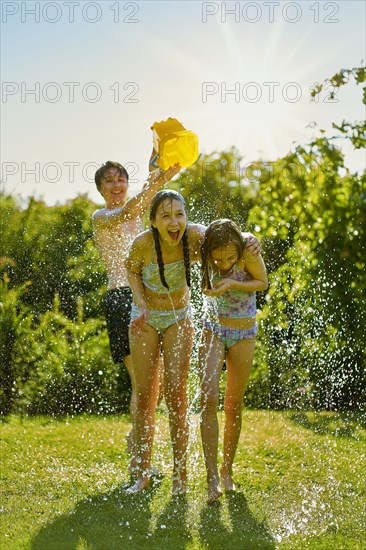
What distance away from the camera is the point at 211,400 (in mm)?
4578

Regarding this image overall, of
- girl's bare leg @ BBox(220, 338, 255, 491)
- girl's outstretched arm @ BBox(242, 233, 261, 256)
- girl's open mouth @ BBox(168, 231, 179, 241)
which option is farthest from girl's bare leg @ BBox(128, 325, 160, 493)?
girl's outstretched arm @ BBox(242, 233, 261, 256)

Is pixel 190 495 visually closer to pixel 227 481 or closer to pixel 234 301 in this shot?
pixel 227 481

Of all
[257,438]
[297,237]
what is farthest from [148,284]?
[297,237]

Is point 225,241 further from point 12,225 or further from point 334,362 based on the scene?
point 12,225

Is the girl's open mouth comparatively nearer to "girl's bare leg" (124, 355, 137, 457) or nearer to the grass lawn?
"girl's bare leg" (124, 355, 137, 457)

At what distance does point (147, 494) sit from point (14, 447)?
208cm

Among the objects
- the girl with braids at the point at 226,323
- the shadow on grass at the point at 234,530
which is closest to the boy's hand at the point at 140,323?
the girl with braids at the point at 226,323

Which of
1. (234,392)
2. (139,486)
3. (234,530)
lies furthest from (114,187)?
(234,530)

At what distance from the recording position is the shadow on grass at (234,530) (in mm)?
3980

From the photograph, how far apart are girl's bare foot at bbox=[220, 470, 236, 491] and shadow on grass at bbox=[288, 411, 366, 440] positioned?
1.95m

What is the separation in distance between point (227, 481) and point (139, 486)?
0.52 meters

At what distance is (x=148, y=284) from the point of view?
4.78 metres

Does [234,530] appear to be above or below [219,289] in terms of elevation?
below

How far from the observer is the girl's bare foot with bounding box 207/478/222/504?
4.61 metres
